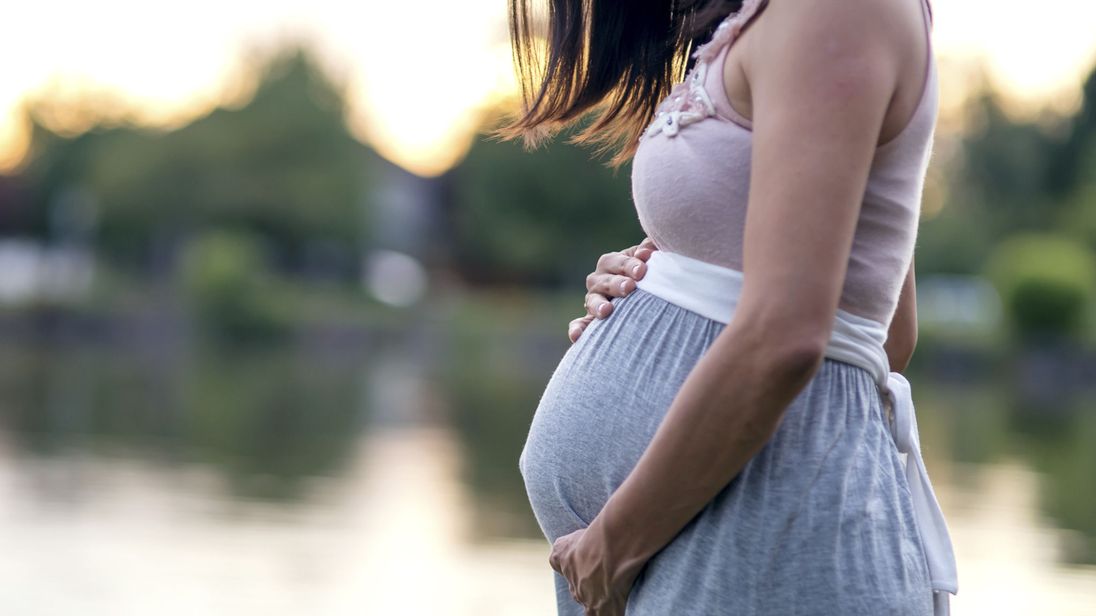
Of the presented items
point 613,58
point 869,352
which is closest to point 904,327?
point 869,352

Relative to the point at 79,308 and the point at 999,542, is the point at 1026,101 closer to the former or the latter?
the point at 79,308

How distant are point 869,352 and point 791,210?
0.21 metres

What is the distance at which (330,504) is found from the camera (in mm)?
7797

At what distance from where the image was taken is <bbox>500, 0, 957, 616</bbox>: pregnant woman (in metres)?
1.11

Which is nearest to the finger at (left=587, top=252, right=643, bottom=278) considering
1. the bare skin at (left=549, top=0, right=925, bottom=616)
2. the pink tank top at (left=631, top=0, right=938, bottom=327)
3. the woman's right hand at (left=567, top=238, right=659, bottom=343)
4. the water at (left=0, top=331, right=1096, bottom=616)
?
the woman's right hand at (left=567, top=238, right=659, bottom=343)

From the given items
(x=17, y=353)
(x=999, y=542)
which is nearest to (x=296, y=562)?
(x=999, y=542)

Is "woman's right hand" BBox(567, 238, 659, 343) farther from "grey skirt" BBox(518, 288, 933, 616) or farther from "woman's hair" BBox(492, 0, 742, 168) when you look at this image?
"woman's hair" BBox(492, 0, 742, 168)

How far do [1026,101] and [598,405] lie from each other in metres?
40.8

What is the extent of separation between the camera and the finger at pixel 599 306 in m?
1.41

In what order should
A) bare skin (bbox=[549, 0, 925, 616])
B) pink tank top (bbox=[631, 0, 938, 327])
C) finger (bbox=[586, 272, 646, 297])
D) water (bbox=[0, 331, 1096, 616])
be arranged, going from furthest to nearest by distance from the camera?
water (bbox=[0, 331, 1096, 616]), finger (bbox=[586, 272, 646, 297]), pink tank top (bbox=[631, 0, 938, 327]), bare skin (bbox=[549, 0, 925, 616])

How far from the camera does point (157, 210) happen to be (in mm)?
37688

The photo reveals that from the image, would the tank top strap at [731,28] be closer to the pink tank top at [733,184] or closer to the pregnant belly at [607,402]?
the pink tank top at [733,184]

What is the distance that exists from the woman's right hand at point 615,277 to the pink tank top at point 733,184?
0.36 ft

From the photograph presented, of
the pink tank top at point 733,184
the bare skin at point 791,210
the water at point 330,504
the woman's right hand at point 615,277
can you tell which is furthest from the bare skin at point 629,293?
the water at point 330,504
